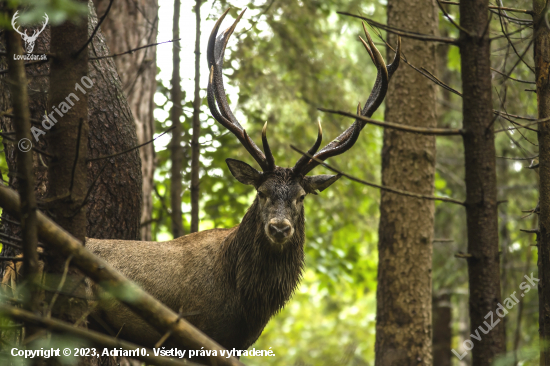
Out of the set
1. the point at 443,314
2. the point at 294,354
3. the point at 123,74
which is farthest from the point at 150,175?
the point at 294,354

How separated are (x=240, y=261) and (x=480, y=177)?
285 cm

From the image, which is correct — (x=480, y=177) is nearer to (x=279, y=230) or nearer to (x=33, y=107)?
(x=279, y=230)

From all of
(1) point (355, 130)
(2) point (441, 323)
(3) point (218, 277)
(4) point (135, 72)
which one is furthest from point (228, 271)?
(2) point (441, 323)

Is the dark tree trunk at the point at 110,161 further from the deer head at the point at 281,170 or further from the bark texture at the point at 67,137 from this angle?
the bark texture at the point at 67,137

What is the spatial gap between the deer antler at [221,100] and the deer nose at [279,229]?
27.9 inches

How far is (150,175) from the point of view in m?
7.41

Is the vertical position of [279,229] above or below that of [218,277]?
above

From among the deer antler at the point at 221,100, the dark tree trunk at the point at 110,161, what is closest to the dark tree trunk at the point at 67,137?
the dark tree trunk at the point at 110,161

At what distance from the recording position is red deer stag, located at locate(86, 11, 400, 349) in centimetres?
467

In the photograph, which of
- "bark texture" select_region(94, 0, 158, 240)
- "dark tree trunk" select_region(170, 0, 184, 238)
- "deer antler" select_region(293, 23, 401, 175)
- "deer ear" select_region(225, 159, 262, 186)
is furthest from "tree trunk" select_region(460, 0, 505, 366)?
"bark texture" select_region(94, 0, 158, 240)

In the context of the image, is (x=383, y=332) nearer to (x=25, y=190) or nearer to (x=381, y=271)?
(x=381, y=271)

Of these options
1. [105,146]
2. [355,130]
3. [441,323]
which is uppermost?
[355,130]

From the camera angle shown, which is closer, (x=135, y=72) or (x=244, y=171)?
(x=244, y=171)

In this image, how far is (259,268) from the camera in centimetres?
497
